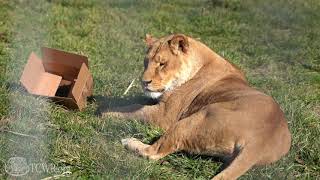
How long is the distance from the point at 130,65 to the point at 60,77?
1462mm

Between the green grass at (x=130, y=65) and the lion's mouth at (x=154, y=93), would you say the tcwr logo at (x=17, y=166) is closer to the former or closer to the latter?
the green grass at (x=130, y=65)

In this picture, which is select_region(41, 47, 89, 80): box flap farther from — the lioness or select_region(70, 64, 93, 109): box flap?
the lioness

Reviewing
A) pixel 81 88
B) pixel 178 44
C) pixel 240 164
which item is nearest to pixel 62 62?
pixel 81 88

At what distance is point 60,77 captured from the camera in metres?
5.86

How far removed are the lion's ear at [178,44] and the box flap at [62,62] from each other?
902mm

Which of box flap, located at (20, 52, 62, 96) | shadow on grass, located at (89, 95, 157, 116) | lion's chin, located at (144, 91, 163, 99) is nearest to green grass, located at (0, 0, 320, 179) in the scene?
shadow on grass, located at (89, 95, 157, 116)

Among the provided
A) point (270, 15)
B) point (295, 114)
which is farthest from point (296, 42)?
point (295, 114)

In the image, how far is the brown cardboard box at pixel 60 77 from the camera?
541cm

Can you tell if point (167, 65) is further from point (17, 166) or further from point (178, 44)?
point (17, 166)

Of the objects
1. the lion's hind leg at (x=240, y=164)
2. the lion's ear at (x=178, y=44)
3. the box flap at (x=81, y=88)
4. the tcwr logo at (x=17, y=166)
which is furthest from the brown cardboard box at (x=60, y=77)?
the lion's hind leg at (x=240, y=164)

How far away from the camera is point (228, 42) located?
894 cm

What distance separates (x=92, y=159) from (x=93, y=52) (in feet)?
11.4

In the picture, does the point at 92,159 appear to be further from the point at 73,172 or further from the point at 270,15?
the point at 270,15

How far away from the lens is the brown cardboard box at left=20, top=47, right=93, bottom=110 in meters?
5.41
